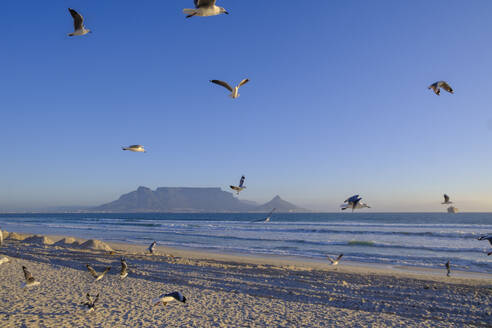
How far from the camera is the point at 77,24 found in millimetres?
5191

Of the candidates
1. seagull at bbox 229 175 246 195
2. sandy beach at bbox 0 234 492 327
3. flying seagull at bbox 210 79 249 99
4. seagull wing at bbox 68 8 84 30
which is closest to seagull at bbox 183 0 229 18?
flying seagull at bbox 210 79 249 99

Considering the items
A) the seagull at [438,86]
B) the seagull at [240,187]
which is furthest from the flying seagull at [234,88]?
the seagull at [438,86]

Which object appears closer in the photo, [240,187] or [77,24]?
[77,24]

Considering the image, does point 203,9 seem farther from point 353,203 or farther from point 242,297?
point 242,297

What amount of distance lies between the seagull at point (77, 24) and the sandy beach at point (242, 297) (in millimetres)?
5381

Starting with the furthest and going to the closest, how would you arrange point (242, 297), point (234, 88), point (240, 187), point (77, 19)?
point (242, 297)
point (240, 187)
point (234, 88)
point (77, 19)

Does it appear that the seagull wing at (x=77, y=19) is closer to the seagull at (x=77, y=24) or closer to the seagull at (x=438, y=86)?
the seagull at (x=77, y=24)

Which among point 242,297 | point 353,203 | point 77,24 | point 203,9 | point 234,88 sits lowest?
point 242,297

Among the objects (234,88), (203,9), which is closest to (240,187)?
(234,88)

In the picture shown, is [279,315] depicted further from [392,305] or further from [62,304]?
[62,304]

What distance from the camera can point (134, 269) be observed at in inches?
528

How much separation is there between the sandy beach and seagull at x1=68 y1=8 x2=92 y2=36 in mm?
5381

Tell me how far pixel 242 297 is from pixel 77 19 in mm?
7586

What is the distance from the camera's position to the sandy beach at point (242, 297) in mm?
7312
